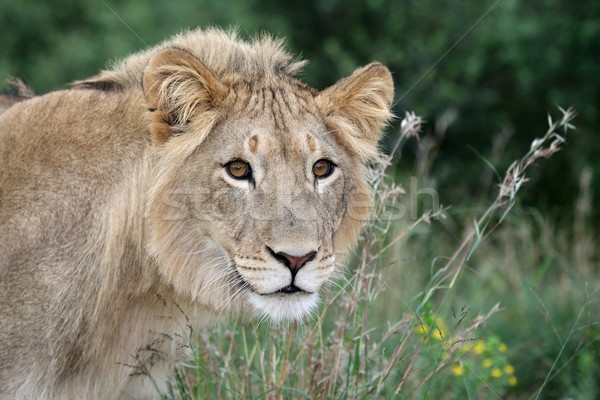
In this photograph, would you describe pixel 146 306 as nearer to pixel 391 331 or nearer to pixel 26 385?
pixel 26 385

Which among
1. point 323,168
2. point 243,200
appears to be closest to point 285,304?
point 243,200

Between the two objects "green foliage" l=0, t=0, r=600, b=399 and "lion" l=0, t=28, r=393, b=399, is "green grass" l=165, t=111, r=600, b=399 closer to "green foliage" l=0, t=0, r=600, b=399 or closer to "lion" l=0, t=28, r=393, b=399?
"green foliage" l=0, t=0, r=600, b=399

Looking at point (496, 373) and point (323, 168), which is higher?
point (323, 168)

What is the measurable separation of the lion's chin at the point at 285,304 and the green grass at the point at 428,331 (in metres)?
0.30

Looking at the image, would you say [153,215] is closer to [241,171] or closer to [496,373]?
[241,171]

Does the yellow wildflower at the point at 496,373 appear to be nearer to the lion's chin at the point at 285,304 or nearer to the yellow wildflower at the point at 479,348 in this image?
the yellow wildflower at the point at 479,348

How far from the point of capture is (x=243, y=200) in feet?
16.1

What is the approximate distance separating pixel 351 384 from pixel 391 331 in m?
0.38

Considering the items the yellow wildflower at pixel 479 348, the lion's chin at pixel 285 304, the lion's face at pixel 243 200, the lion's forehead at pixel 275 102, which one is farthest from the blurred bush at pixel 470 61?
the lion's chin at pixel 285 304

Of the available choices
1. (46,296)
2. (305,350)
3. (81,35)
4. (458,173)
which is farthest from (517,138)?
(46,296)

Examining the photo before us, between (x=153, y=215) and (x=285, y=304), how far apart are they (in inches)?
34.6

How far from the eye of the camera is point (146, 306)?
5047mm

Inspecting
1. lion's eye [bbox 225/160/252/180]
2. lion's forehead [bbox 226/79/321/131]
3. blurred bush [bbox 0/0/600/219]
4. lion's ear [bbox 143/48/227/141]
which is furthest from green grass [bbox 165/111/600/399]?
blurred bush [bbox 0/0/600/219]

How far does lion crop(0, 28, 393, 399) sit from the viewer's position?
4684 millimetres
